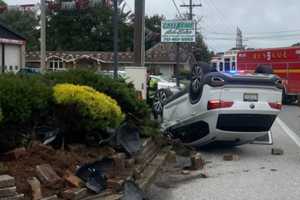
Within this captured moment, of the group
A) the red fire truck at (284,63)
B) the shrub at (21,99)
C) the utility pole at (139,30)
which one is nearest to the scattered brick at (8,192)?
the shrub at (21,99)

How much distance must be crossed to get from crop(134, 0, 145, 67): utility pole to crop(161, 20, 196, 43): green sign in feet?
33.0

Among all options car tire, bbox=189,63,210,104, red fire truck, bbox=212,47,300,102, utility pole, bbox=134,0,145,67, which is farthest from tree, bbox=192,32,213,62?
car tire, bbox=189,63,210,104

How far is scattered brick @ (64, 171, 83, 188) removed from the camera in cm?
770

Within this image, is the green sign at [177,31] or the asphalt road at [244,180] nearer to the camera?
the asphalt road at [244,180]

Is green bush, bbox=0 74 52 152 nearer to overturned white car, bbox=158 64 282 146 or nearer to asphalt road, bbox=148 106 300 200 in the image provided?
asphalt road, bbox=148 106 300 200

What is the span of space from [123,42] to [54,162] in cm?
9421

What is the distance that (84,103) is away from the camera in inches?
365

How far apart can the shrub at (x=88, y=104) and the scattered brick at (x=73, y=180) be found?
1.52 meters

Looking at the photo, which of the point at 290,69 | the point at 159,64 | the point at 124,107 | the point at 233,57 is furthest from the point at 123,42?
the point at 124,107

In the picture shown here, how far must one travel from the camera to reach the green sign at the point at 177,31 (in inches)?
1156

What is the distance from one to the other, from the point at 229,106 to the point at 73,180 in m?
5.69

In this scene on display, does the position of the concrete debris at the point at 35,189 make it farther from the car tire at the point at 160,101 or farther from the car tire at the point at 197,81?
the car tire at the point at 160,101

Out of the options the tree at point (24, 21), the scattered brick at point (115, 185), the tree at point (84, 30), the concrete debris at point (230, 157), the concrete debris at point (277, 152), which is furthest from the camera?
the tree at point (24, 21)

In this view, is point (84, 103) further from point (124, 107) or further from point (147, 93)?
point (147, 93)
